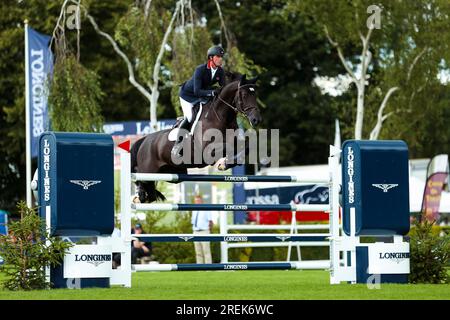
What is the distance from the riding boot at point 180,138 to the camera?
12.5 m

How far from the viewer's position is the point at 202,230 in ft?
63.5

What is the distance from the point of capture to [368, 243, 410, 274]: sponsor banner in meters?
10.8

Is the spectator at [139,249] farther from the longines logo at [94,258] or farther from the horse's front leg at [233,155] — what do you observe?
the longines logo at [94,258]

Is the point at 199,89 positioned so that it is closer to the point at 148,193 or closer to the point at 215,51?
the point at 215,51

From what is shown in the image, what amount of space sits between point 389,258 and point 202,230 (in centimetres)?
873

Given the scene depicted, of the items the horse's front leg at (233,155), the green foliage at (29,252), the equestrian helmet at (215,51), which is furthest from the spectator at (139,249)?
the green foliage at (29,252)

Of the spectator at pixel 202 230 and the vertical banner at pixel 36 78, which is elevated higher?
the vertical banner at pixel 36 78

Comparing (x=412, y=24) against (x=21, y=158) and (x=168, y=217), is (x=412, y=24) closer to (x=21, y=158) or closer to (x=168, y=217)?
(x=168, y=217)

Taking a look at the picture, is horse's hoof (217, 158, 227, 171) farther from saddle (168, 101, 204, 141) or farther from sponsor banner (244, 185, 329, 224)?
sponsor banner (244, 185, 329, 224)

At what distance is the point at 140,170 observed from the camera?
13.2m

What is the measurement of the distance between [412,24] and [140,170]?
775 inches

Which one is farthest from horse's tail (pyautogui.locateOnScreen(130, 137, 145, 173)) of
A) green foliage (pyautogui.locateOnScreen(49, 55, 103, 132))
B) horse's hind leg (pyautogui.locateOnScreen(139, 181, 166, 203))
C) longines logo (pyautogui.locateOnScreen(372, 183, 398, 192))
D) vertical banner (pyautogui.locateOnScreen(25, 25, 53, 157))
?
vertical banner (pyautogui.locateOnScreen(25, 25, 53, 157))

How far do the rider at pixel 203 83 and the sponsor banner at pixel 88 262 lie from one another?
268cm
